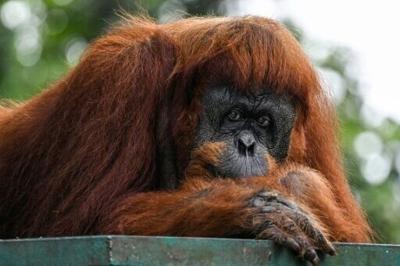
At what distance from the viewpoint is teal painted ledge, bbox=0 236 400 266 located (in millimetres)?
4812

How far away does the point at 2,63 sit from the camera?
42.4ft

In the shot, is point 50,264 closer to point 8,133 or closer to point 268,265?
point 268,265

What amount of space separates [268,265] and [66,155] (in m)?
1.49

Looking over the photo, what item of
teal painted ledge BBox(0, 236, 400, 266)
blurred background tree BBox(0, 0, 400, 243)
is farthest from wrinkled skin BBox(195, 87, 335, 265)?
blurred background tree BBox(0, 0, 400, 243)

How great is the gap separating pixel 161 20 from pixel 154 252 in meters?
7.79

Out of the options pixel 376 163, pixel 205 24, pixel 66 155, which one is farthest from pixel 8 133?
pixel 376 163

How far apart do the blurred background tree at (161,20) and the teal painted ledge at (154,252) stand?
5439 mm

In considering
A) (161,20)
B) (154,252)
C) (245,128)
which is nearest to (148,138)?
(245,128)

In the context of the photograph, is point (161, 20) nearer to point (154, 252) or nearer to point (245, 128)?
point (245, 128)

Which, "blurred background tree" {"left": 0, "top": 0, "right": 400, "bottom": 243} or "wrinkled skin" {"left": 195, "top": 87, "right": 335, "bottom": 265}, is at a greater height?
"wrinkled skin" {"left": 195, "top": 87, "right": 335, "bottom": 265}

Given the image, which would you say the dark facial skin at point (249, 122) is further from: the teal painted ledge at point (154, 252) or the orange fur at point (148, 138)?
the teal painted ledge at point (154, 252)

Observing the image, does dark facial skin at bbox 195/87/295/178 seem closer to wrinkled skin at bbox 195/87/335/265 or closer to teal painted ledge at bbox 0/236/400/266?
wrinkled skin at bbox 195/87/335/265

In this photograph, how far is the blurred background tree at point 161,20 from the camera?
11602 mm

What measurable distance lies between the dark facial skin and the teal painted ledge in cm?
99
